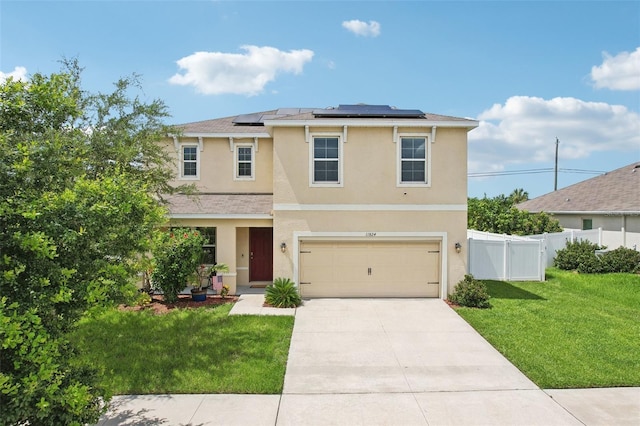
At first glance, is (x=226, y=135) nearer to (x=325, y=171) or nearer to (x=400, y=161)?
(x=325, y=171)

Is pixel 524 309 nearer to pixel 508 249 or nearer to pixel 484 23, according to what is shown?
pixel 508 249

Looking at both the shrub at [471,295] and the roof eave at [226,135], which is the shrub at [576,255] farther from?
the roof eave at [226,135]

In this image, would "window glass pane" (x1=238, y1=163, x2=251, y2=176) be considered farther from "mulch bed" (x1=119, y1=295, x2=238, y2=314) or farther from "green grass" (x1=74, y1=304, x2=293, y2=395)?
"green grass" (x1=74, y1=304, x2=293, y2=395)

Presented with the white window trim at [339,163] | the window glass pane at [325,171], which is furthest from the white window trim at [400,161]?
the window glass pane at [325,171]

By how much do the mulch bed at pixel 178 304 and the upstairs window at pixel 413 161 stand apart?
704 centimetres

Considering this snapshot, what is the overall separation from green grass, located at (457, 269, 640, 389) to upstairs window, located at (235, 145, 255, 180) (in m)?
9.51

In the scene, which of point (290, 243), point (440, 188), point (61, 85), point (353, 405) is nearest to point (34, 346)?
point (61, 85)

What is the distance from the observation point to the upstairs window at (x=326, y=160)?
12.9 meters

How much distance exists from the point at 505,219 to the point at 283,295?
15.4 meters

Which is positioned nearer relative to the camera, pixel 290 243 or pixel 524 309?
pixel 524 309

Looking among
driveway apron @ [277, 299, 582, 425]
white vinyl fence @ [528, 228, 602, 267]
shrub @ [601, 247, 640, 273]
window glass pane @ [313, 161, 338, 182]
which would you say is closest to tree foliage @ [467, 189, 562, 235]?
white vinyl fence @ [528, 228, 602, 267]

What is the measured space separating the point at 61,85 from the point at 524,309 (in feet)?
41.1

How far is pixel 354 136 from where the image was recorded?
1281 centimetres

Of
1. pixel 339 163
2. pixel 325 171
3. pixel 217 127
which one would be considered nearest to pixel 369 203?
pixel 339 163
